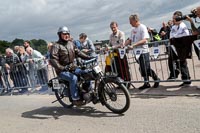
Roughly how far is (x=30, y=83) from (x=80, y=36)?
3.00m

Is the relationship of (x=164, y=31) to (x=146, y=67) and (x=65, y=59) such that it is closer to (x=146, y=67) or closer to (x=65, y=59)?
(x=146, y=67)

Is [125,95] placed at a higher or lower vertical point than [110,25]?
lower

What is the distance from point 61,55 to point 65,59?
0.42 feet

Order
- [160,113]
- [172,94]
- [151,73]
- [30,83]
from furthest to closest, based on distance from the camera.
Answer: [30,83] < [151,73] < [172,94] < [160,113]

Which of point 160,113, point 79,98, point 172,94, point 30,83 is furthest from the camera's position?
point 30,83

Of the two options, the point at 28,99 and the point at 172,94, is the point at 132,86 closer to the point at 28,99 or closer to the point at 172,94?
the point at 172,94

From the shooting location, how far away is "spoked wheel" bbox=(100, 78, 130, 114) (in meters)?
5.68

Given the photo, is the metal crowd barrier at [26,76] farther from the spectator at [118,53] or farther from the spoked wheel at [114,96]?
the spoked wheel at [114,96]

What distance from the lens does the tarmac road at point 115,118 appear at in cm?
483

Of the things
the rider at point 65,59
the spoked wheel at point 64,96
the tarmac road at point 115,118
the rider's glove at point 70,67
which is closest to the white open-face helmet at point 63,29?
the rider at point 65,59

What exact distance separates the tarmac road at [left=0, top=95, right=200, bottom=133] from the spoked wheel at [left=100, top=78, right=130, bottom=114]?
0.15 m

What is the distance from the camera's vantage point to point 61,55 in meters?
6.36

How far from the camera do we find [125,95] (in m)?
5.62

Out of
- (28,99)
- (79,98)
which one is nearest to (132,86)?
(79,98)
